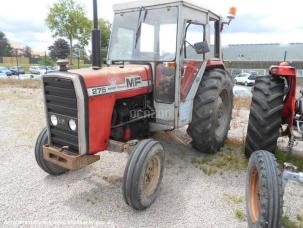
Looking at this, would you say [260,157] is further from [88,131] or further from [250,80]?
[250,80]

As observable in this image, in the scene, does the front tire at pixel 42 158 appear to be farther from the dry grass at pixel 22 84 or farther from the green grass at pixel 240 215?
the dry grass at pixel 22 84

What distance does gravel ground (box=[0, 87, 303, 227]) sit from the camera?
320cm

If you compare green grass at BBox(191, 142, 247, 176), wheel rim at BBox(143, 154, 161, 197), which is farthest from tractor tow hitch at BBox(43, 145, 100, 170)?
green grass at BBox(191, 142, 247, 176)

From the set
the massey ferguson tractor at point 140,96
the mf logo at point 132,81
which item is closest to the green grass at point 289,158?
the massey ferguson tractor at point 140,96

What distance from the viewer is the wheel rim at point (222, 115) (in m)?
5.05

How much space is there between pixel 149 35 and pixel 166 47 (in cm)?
31

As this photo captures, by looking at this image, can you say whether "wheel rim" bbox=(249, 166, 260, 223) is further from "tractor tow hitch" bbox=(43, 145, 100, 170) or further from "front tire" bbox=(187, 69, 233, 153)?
"tractor tow hitch" bbox=(43, 145, 100, 170)

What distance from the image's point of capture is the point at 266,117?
13.1 ft

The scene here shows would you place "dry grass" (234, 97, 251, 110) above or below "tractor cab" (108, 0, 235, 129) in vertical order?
below

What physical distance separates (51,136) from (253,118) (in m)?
2.60

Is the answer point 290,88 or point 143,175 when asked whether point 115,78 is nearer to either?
point 143,175

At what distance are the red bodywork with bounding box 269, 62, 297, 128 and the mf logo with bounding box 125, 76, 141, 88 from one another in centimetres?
186

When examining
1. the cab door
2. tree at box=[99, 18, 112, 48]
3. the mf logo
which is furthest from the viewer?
tree at box=[99, 18, 112, 48]

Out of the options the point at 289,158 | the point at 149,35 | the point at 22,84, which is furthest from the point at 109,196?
the point at 22,84
